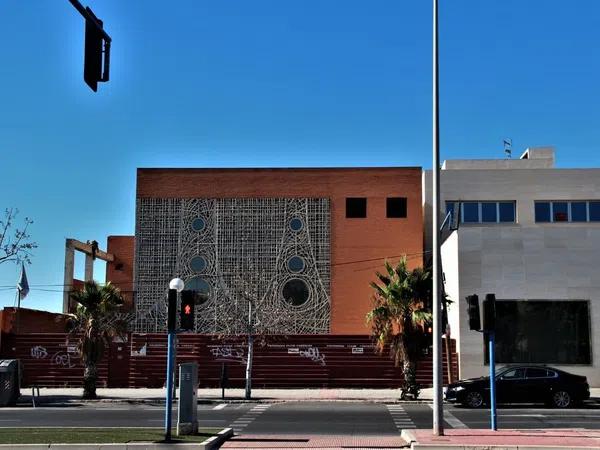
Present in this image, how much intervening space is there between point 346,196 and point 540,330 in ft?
45.0

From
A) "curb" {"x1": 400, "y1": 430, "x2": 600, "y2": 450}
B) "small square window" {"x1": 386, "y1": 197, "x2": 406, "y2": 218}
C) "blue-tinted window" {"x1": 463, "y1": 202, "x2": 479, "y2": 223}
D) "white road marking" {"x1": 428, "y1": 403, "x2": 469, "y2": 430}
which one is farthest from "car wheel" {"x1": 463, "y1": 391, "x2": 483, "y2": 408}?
"small square window" {"x1": 386, "y1": 197, "x2": 406, "y2": 218}

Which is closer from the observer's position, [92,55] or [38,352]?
[92,55]

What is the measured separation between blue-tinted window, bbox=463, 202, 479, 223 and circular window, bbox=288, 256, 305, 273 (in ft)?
29.4

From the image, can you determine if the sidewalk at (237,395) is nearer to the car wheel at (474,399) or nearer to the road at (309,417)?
the road at (309,417)

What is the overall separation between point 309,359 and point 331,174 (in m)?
12.8

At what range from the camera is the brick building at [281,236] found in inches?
1702

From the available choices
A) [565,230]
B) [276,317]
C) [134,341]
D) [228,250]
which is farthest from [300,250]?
[565,230]

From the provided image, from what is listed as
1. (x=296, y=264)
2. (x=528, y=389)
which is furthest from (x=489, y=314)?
(x=296, y=264)

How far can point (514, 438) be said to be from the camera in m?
15.9

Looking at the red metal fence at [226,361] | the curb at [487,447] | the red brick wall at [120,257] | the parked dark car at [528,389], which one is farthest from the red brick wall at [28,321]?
→ the curb at [487,447]

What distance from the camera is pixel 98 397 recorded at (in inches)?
1227

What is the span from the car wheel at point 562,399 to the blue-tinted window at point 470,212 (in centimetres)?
1670

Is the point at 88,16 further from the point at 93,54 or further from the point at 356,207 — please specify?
the point at 356,207

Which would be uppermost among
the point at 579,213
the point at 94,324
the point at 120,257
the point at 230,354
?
the point at 579,213
